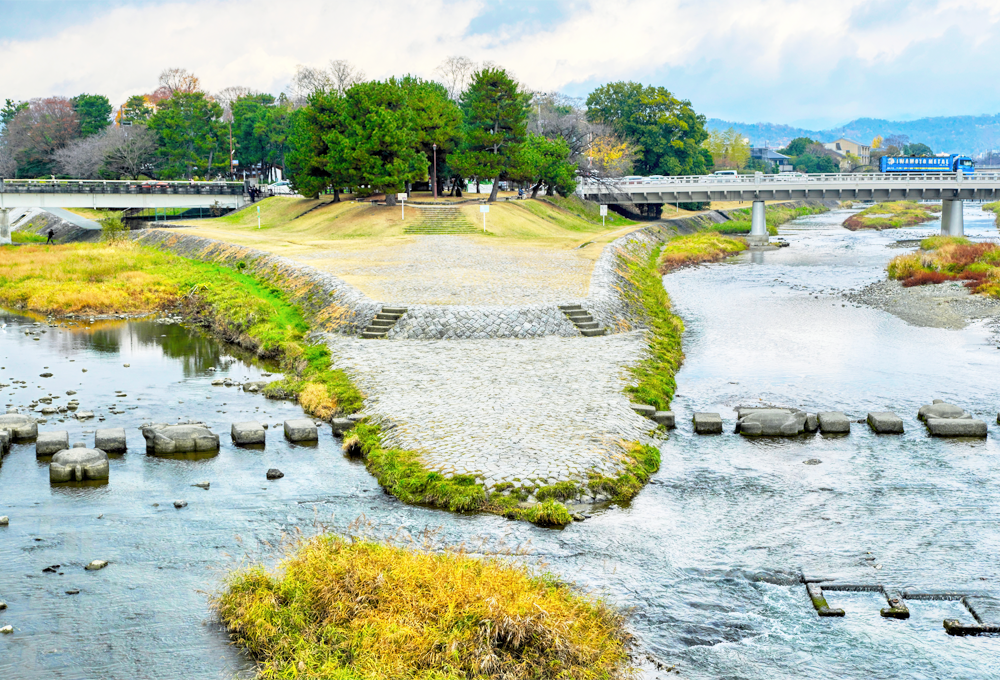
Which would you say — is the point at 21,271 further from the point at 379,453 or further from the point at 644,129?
the point at 644,129

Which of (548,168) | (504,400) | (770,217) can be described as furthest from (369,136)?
(770,217)

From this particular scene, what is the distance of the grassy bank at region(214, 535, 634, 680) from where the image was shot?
12234 mm

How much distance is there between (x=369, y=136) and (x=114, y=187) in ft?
93.5

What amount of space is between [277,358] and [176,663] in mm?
21135

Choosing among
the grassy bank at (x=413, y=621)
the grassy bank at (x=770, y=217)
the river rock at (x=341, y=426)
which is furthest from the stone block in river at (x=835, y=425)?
the grassy bank at (x=770, y=217)

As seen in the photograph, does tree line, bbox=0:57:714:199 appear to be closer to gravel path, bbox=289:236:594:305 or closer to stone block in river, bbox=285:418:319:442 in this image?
gravel path, bbox=289:236:594:305

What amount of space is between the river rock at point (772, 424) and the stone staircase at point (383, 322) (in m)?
14.1

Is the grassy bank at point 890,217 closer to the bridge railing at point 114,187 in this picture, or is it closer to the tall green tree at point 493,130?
the tall green tree at point 493,130

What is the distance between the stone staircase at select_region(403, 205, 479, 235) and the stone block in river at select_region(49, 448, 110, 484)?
45.0m

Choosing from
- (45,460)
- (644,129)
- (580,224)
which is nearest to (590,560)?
(45,460)

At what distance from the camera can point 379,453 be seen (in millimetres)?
21156

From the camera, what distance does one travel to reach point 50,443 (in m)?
21.3

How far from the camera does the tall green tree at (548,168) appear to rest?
7969cm

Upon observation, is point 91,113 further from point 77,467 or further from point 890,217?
point 77,467
